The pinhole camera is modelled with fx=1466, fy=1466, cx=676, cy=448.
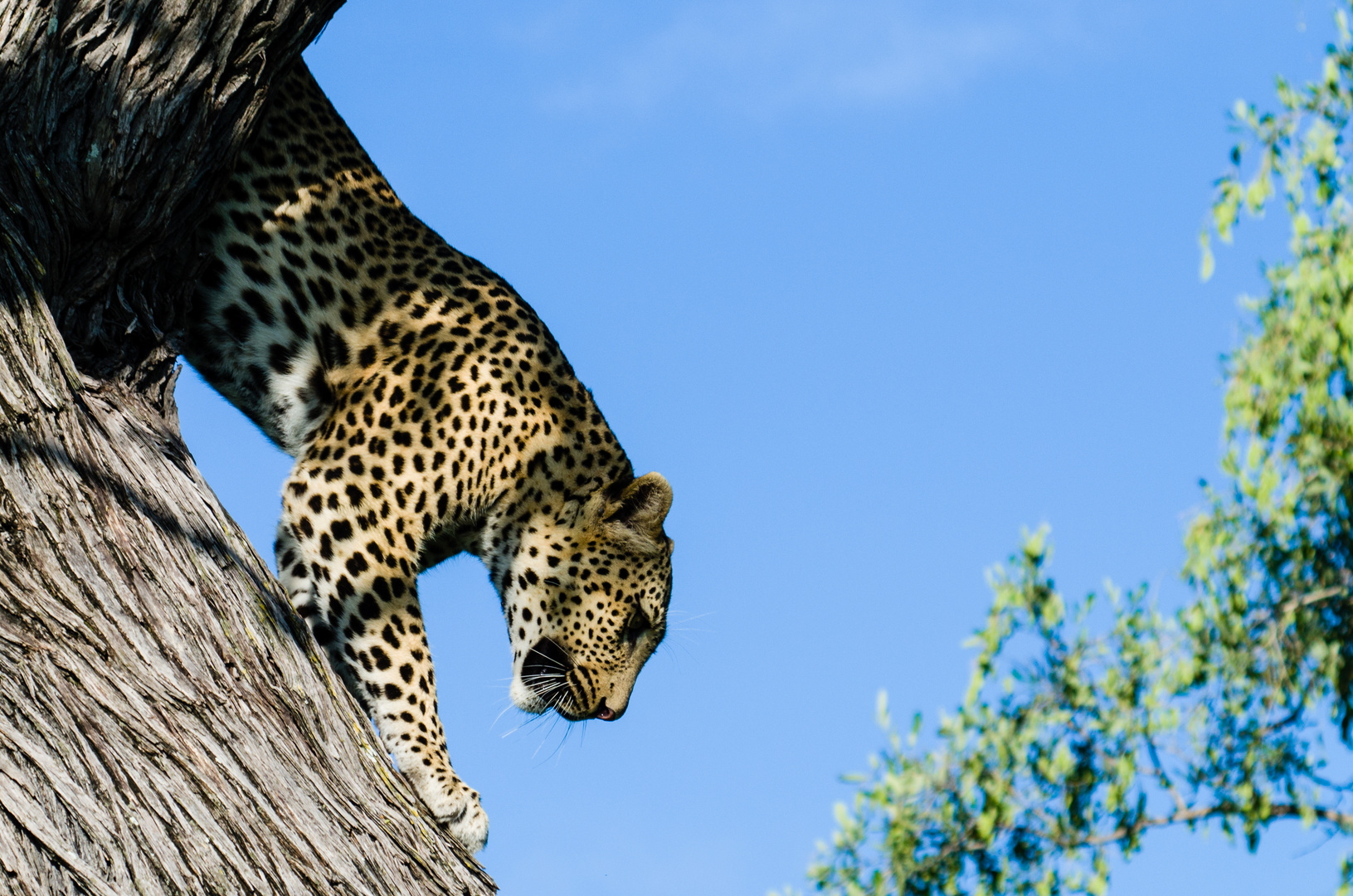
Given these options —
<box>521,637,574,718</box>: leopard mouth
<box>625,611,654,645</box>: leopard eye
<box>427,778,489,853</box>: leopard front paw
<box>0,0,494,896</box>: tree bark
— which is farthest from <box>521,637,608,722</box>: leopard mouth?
<box>0,0,494,896</box>: tree bark

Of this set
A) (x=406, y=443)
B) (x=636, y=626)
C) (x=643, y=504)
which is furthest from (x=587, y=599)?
(x=406, y=443)

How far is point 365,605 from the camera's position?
19.3 feet

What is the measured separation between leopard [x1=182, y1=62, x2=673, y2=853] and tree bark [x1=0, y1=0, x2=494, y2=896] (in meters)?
0.46

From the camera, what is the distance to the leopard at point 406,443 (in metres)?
5.87

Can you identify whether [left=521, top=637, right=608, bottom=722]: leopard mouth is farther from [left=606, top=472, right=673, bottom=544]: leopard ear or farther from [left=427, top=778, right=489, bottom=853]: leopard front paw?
[left=427, top=778, right=489, bottom=853]: leopard front paw

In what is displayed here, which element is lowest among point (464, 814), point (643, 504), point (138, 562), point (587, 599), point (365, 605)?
point (138, 562)

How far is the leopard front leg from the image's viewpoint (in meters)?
5.77

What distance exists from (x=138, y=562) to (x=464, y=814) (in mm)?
2183

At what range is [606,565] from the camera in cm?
712

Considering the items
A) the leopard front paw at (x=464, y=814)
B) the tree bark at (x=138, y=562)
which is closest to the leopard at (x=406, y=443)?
the leopard front paw at (x=464, y=814)

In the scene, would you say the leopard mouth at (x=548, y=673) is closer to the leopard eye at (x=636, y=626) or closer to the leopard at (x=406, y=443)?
the leopard at (x=406, y=443)

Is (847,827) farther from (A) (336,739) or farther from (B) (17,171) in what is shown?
(B) (17,171)

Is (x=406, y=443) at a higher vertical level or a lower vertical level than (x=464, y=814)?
higher

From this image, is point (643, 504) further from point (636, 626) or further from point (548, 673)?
point (548, 673)
